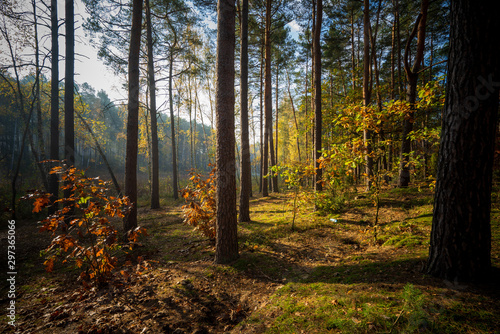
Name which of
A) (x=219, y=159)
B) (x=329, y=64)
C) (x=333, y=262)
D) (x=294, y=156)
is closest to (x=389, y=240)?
(x=333, y=262)

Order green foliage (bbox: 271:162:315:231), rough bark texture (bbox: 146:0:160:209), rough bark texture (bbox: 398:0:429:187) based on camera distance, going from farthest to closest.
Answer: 1. rough bark texture (bbox: 146:0:160:209)
2. rough bark texture (bbox: 398:0:429:187)
3. green foliage (bbox: 271:162:315:231)

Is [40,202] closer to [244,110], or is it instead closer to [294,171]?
[294,171]

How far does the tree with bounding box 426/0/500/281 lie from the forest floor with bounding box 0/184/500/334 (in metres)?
0.36

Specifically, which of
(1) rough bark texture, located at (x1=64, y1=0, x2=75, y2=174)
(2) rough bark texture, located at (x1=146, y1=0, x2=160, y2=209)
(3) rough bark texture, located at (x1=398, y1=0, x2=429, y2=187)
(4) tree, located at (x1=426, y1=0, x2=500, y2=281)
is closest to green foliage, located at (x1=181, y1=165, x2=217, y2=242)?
(4) tree, located at (x1=426, y1=0, x2=500, y2=281)

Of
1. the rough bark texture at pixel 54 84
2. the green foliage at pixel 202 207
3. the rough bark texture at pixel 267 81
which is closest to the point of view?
the green foliage at pixel 202 207

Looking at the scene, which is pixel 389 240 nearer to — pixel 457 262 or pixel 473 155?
pixel 457 262

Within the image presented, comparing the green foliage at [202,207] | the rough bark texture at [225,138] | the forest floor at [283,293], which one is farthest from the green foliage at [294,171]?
the green foliage at [202,207]

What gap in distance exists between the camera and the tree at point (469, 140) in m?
2.01

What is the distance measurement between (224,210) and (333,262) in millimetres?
2293

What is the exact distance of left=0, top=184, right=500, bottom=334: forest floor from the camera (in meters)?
1.82

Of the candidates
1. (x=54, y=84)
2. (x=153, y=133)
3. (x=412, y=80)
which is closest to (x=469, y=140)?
(x=412, y=80)

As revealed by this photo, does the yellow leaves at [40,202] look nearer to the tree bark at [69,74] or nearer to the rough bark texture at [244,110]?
the rough bark texture at [244,110]

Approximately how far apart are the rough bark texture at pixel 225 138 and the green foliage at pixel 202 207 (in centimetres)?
84

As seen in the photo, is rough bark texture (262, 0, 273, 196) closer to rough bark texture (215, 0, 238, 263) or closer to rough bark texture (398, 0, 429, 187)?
rough bark texture (215, 0, 238, 263)
